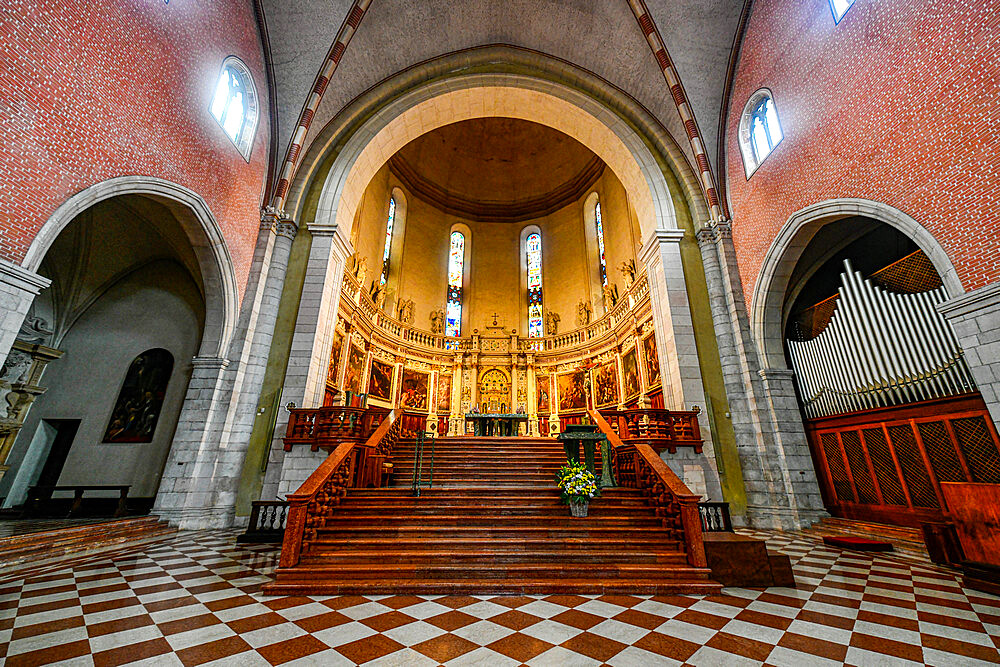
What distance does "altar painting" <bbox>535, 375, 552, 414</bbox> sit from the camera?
17.4 meters

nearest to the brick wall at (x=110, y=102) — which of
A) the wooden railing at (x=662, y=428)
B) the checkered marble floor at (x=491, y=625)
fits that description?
the checkered marble floor at (x=491, y=625)

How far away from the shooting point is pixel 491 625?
3.23 meters

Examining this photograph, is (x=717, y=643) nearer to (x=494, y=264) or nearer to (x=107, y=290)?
(x=107, y=290)

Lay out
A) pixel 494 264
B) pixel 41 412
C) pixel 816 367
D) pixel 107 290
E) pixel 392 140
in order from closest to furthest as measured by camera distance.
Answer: pixel 816 367 → pixel 41 412 → pixel 107 290 → pixel 392 140 → pixel 494 264

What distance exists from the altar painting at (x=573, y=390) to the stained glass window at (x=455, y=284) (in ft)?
18.6

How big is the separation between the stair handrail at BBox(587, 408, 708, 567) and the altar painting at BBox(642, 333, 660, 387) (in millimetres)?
5174

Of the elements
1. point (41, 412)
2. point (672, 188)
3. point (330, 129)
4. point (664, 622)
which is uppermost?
point (330, 129)

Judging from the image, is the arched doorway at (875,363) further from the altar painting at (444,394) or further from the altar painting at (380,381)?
the altar painting at (380,381)

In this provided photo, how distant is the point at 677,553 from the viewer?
4742 mm

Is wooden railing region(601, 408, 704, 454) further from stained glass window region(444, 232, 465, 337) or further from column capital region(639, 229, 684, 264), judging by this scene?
stained glass window region(444, 232, 465, 337)

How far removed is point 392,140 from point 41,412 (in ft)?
39.2

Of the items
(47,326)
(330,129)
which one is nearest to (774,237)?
(330,129)

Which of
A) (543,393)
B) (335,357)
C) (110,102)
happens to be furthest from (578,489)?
(543,393)

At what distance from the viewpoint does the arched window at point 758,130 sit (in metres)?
9.46
